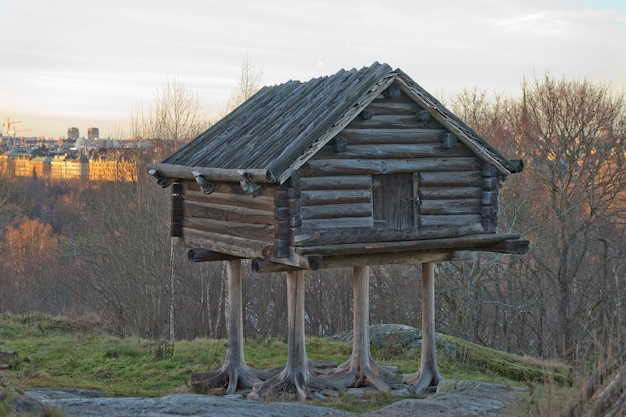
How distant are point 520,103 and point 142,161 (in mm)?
14393

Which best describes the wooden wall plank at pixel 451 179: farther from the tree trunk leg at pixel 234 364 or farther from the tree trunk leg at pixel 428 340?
the tree trunk leg at pixel 234 364

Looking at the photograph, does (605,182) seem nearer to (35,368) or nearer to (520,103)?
(520,103)

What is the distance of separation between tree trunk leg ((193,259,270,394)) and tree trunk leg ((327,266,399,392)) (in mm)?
1277

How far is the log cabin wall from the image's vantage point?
11805mm

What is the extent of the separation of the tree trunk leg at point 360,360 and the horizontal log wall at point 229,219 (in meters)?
2.42

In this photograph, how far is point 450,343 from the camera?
1817 centimetres

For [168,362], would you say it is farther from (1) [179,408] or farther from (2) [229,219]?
(1) [179,408]

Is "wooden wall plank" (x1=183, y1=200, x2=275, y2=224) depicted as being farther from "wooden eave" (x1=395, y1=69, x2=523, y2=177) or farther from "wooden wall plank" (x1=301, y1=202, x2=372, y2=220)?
"wooden eave" (x1=395, y1=69, x2=523, y2=177)

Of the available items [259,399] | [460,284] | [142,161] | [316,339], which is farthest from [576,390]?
[142,161]

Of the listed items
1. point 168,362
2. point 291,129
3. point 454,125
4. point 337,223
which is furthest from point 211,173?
point 168,362

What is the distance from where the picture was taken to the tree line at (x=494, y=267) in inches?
1140

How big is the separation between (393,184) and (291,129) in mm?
1626

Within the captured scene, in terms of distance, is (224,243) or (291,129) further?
(224,243)

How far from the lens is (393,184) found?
12.5m
